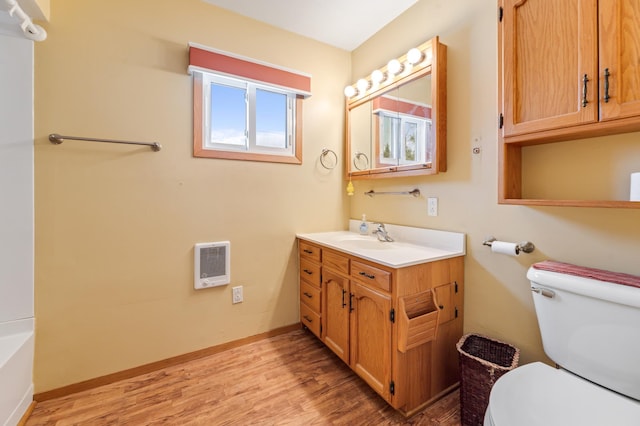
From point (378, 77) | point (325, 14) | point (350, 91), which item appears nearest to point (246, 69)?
point (325, 14)

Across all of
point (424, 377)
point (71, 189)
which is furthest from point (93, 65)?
point (424, 377)

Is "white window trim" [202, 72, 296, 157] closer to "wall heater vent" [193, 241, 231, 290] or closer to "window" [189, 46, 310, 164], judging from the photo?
"window" [189, 46, 310, 164]

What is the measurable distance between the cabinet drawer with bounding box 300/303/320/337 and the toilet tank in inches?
52.0

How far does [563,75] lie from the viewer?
1.04 m

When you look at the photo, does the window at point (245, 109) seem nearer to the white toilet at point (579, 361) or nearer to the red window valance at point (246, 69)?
the red window valance at point (246, 69)

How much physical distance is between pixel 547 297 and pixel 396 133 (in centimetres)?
131

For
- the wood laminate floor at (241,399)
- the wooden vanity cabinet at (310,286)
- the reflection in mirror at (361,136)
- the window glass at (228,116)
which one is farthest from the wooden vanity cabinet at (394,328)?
the window glass at (228,116)

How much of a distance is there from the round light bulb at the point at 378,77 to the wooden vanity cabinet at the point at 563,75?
2.75ft

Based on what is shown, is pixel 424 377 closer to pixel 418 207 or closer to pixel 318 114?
pixel 418 207

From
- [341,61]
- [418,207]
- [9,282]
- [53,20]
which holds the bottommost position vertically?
[9,282]

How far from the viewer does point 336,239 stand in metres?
2.06

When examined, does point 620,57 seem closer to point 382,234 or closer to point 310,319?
point 382,234

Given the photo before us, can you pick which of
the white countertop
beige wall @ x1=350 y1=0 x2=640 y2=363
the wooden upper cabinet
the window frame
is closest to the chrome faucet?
the white countertop

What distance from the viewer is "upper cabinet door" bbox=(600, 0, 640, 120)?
0.88m
